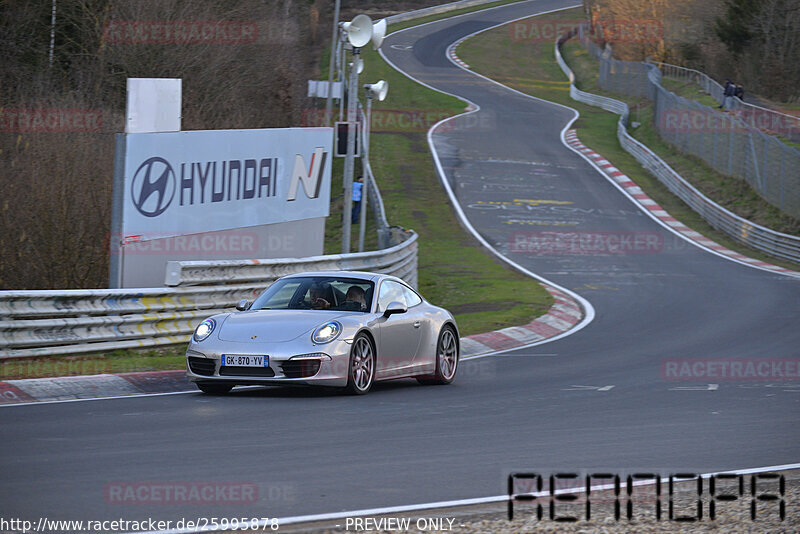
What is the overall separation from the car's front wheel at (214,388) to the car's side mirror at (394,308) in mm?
1886

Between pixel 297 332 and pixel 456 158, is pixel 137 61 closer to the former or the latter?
pixel 456 158

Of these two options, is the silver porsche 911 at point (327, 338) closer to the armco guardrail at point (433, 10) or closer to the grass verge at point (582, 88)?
the grass verge at point (582, 88)

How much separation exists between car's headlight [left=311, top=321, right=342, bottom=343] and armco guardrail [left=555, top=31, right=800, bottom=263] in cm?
2342

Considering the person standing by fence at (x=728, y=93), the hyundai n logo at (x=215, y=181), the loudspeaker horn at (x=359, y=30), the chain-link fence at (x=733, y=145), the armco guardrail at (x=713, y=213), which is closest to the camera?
the hyundai n logo at (x=215, y=181)

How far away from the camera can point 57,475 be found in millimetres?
6836

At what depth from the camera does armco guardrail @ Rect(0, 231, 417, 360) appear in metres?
12.5

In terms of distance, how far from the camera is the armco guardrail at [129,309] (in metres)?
12.5

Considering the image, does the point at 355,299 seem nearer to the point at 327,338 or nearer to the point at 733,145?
the point at 327,338

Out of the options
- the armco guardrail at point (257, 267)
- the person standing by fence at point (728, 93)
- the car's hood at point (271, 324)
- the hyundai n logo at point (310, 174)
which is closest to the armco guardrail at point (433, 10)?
the person standing by fence at point (728, 93)

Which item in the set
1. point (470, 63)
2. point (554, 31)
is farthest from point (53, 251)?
point (554, 31)

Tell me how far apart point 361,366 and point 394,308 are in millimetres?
922

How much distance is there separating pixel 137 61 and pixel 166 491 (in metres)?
28.3

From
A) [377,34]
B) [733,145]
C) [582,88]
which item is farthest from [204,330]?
[582,88]

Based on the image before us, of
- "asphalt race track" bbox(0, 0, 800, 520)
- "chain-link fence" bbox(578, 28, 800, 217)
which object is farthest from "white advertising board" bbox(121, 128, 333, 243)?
"chain-link fence" bbox(578, 28, 800, 217)
